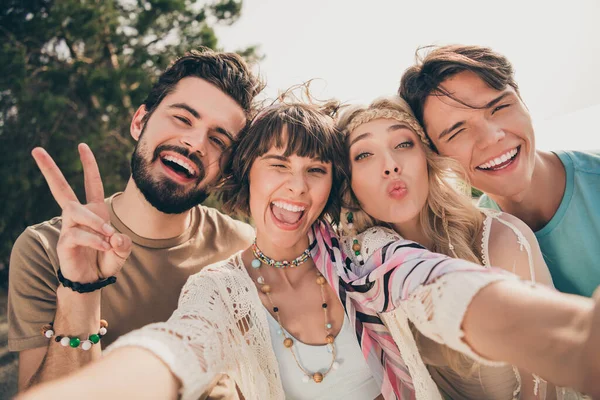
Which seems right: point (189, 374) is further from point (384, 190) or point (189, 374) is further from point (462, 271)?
point (384, 190)

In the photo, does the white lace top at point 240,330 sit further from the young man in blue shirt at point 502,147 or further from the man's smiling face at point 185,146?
the young man in blue shirt at point 502,147

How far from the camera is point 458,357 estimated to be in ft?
6.66

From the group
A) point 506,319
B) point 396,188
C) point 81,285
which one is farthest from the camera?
point 396,188

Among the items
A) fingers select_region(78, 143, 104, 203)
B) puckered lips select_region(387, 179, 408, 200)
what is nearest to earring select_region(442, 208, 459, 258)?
puckered lips select_region(387, 179, 408, 200)

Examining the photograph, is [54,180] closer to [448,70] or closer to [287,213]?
[287,213]

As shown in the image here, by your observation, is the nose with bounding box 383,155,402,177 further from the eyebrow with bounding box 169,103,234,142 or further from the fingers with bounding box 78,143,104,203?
the fingers with bounding box 78,143,104,203

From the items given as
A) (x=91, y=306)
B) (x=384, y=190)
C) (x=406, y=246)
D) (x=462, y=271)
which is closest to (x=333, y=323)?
(x=406, y=246)

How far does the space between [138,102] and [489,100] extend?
19.5 ft

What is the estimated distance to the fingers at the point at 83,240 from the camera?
1687 mm

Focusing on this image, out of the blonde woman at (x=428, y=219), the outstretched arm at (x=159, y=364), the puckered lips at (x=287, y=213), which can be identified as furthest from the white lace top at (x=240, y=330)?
the puckered lips at (x=287, y=213)

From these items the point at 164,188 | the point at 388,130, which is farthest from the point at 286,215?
the point at 164,188

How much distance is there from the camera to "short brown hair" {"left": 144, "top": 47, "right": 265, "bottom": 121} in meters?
2.73

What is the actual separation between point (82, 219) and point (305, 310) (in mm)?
1265

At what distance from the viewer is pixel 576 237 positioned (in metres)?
2.46
